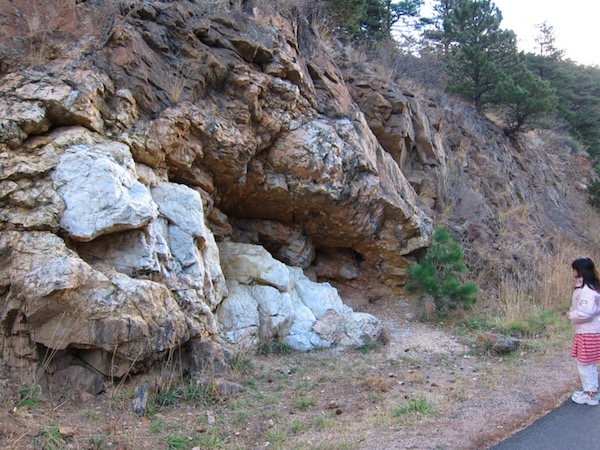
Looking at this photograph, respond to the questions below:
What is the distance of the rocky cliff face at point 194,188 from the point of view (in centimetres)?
461

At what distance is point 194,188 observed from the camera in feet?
23.2

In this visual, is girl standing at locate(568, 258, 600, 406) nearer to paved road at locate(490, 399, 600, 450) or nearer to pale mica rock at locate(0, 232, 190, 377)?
paved road at locate(490, 399, 600, 450)

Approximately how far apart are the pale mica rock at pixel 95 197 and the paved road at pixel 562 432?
3.84m

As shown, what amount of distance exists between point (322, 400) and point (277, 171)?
4.16 metres

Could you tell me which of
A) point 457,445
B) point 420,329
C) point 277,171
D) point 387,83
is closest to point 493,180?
point 387,83

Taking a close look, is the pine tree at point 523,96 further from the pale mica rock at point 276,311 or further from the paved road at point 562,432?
the paved road at point 562,432

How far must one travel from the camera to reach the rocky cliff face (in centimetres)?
461

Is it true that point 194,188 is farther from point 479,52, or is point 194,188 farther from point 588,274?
point 479,52

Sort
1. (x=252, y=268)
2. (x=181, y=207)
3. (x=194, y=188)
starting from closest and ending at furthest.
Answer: (x=181, y=207), (x=194, y=188), (x=252, y=268)

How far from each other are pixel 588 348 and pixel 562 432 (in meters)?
1.03

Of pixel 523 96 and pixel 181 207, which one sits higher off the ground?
→ pixel 523 96

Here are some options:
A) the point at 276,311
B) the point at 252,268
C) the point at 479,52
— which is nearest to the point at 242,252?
the point at 252,268

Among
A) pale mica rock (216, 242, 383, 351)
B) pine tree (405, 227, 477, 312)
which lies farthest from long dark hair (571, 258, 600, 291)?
pine tree (405, 227, 477, 312)

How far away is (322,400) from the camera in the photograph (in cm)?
500
